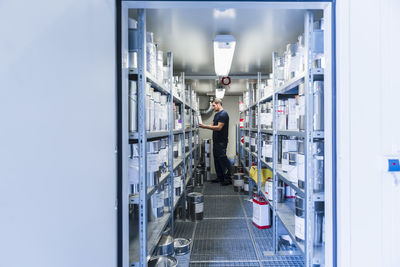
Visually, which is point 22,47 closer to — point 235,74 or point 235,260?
point 235,260

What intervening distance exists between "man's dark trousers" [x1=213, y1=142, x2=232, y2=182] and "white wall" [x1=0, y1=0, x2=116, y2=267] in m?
4.86

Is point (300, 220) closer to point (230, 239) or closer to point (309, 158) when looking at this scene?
point (309, 158)

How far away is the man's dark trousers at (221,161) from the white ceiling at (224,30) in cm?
256

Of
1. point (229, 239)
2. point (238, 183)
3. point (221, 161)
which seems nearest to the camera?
point (229, 239)

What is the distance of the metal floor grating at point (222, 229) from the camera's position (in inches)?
124

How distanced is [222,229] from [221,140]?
2839 mm

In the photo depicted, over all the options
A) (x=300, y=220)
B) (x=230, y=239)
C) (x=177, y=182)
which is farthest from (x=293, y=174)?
(x=177, y=182)

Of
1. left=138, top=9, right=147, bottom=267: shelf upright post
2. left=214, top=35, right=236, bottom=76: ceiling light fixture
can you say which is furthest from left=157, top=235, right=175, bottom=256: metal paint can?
left=214, top=35, right=236, bottom=76: ceiling light fixture

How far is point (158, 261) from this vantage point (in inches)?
81.3

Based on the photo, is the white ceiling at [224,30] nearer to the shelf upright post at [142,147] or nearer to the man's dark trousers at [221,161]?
the shelf upright post at [142,147]
